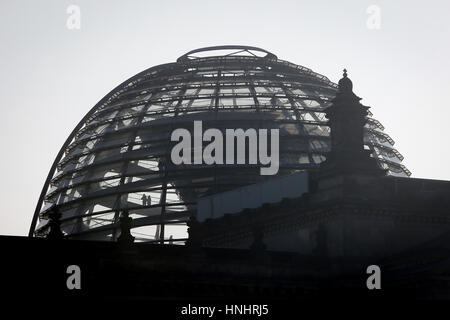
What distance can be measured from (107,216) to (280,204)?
14.2 meters

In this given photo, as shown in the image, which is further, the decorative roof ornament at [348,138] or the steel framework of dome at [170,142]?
the steel framework of dome at [170,142]

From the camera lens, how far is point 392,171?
197ft

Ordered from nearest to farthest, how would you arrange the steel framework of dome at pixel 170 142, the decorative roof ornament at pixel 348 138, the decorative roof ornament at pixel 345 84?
1. the decorative roof ornament at pixel 348 138
2. the decorative roof ornament at pixel 345 84
3. the steel framework of dome at pixel 170 142

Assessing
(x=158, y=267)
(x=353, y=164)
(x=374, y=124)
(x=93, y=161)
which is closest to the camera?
(x=158, y=267)

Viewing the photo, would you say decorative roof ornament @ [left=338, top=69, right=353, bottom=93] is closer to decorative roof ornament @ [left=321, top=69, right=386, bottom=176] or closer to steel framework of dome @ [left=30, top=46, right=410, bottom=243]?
decorative roof ornament @ [left=321, top=69, right=386, bottom=176]

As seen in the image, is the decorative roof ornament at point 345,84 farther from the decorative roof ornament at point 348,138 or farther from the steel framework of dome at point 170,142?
the steel framework of dome at point 170,142

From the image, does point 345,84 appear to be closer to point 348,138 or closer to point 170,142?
point 348,138

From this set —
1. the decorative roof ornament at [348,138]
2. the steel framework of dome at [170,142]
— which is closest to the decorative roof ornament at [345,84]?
the decorative roof ornament at [348,138]

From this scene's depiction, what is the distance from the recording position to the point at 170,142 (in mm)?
57781

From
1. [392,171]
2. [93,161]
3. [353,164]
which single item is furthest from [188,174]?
[353,164]

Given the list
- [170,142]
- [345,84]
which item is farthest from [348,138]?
[170,142]

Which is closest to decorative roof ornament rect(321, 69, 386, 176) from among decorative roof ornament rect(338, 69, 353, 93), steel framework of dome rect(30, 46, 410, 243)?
decorative roof ornament rect(338, 69, 353, 93)

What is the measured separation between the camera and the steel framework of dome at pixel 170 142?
55.6 metres
